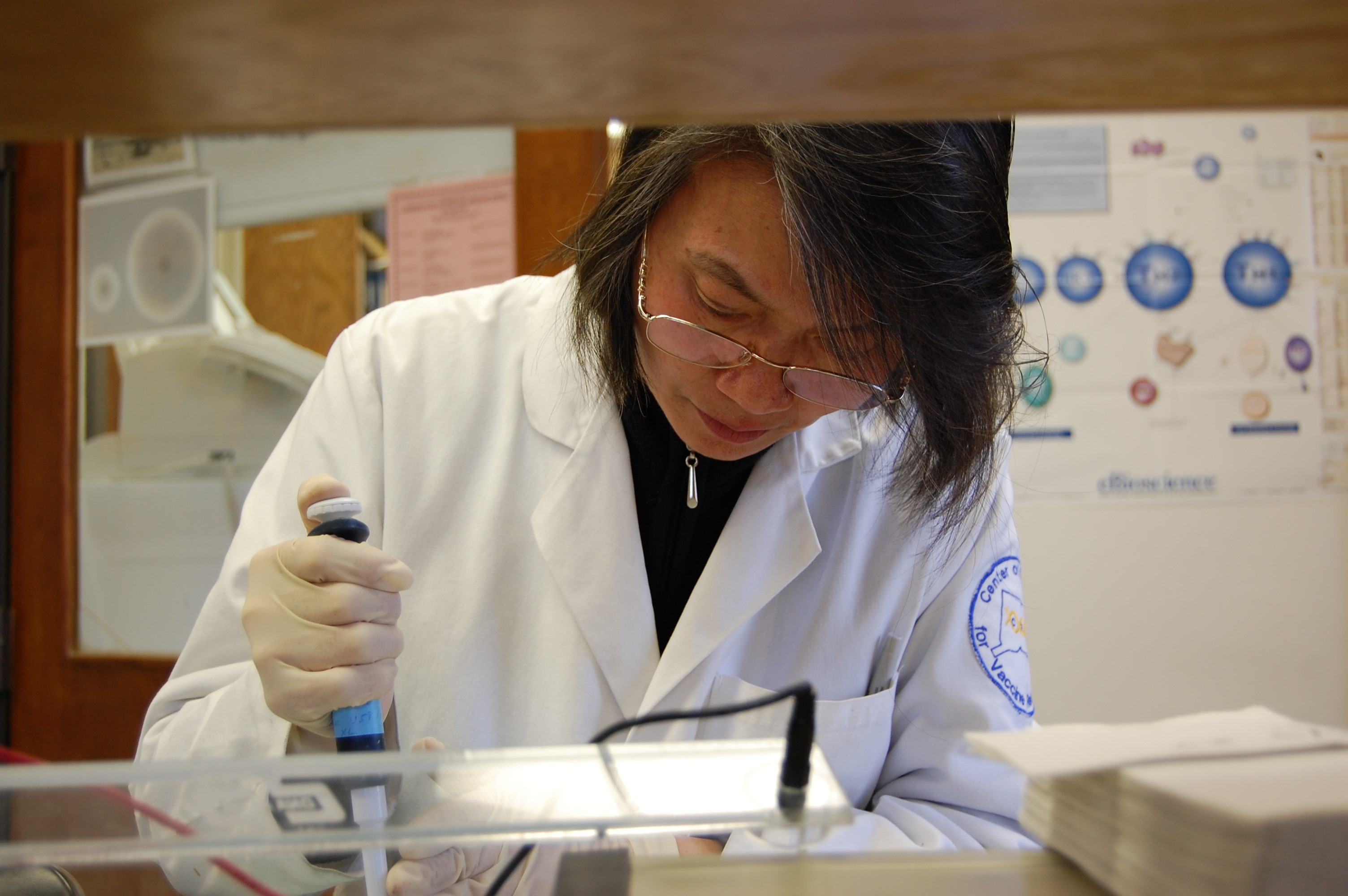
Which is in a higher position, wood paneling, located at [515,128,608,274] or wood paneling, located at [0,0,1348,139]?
→ wood paneling, located at [515,128,608,274]

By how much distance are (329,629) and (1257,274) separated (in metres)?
2.07

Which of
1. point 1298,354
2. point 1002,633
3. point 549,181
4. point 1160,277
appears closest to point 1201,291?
point 1160,277

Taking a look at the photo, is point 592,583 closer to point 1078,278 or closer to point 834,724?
point 834,724

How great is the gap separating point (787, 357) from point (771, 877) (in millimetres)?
568

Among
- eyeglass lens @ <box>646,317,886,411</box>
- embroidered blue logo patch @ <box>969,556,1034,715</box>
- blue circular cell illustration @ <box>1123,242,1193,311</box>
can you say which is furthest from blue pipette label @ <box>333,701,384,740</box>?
blue circular cell illustration @ <box>1123,242,1193,311</box>

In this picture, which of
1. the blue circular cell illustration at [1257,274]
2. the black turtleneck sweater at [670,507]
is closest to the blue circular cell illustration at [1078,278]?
the blue circular cell illustration at [1257,274]

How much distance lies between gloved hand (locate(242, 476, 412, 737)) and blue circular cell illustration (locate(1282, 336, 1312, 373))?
79.2 inches

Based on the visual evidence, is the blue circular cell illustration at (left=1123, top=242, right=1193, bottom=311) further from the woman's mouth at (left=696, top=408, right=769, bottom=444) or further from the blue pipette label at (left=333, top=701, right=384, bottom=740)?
the blue pipette label at (left=333, top=701, right=384, bottom=740)

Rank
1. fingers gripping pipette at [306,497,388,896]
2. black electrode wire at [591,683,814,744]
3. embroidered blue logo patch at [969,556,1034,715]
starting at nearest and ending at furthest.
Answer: black electrode wire at [591,683,814,744]
fingers gripping pipette at [306,497,388,896]
embroidered blue logo patch at [969,556,1034,715]

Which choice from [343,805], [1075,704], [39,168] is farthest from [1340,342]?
[39,168]

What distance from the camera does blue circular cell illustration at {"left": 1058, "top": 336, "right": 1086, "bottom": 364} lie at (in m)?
2.05

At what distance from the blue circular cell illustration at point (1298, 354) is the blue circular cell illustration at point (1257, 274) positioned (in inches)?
3.9

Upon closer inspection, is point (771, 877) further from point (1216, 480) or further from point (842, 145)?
point (1216, 480)

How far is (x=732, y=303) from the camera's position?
34.7 inches
